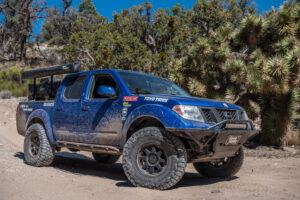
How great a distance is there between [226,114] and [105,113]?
192cm

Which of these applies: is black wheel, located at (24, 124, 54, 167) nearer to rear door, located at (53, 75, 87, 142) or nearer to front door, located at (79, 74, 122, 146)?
rear door, located at (53, 75, 87, 142)

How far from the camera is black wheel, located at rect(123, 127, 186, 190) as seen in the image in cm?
442

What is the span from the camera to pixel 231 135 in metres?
4.61

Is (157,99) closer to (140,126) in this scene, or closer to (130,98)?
(130,98)

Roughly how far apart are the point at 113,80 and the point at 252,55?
745 cm

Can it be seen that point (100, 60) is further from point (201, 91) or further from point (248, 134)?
point (248, 134)

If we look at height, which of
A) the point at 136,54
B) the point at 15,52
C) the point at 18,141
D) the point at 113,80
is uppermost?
the point at 15,52

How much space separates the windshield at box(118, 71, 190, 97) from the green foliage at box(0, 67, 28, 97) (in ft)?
57.0

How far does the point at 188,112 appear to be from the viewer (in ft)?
14.5

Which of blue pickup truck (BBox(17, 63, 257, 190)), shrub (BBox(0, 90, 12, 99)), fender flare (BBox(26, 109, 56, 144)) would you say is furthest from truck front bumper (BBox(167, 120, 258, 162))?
shrub (BBox(0, 90, 12, 99))

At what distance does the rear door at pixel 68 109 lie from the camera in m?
6.00

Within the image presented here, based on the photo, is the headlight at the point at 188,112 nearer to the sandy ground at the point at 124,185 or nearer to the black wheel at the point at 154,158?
the black wheel at the point at 154,158

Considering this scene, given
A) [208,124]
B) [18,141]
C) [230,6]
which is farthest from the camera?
[230,6]

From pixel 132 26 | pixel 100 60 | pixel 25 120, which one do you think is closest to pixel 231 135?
pixel 25 120
